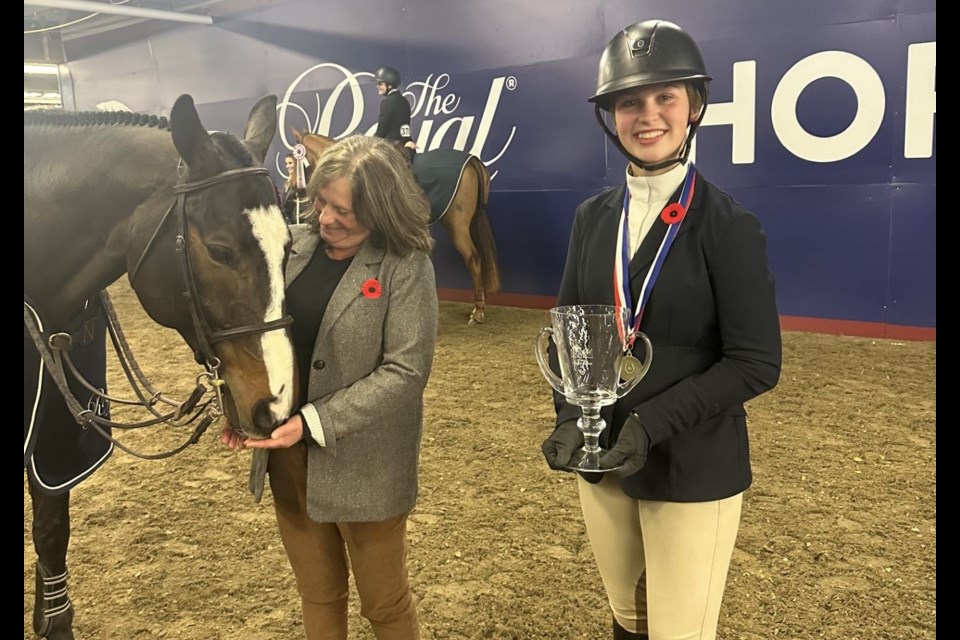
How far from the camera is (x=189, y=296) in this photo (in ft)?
3.96

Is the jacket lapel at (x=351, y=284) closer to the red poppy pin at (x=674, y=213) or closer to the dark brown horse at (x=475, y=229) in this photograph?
the red poppy pin at (x=674, y=213)

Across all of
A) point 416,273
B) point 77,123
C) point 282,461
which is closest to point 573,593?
point 282,461

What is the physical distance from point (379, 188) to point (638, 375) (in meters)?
0.58

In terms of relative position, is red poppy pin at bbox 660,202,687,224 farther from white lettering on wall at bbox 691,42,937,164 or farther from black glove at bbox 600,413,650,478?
white lettering on wall at bbox 691,42,937,164

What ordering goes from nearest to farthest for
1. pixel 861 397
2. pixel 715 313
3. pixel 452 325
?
pixel 715 313 < pixel 861 397 < pixel 452 325

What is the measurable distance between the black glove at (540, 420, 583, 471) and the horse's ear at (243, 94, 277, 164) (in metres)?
0.83

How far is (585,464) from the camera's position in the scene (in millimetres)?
1039

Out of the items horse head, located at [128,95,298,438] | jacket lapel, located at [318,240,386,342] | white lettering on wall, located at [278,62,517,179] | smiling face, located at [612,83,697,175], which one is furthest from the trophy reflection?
white lettering on wall, located at [278,62,517,179]

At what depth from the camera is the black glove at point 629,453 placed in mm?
1028

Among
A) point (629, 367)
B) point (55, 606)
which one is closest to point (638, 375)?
point (629, 367)

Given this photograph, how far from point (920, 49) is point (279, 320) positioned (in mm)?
4875

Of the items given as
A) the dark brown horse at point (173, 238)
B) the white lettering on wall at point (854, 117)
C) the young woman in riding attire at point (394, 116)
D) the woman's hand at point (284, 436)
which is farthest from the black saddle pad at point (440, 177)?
the woman's hand at point (284, 436)

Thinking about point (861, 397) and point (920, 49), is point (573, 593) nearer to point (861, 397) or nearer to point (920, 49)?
point (861, 397)

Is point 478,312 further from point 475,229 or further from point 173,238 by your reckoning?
point 173,238
